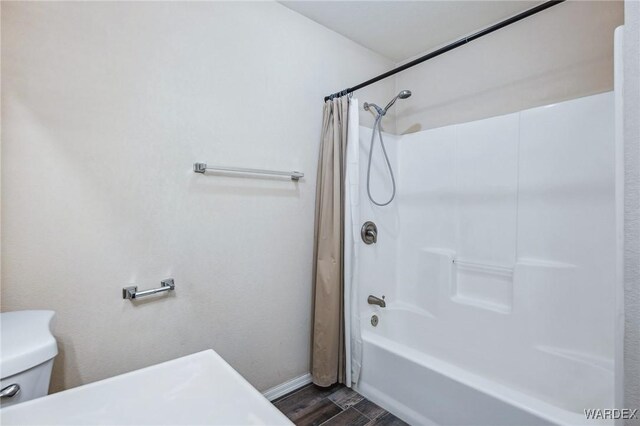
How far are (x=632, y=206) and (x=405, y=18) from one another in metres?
1.93

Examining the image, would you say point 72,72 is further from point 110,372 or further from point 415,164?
point 415,164

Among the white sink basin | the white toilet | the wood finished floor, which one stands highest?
the white toilet

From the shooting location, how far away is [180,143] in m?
1.55

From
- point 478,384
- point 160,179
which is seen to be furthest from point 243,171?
point 478,384

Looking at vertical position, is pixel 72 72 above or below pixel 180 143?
above

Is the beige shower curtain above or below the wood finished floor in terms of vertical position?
above

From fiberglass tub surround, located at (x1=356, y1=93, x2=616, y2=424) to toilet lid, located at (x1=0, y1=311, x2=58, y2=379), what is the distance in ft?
4.86

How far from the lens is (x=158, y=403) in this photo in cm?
85

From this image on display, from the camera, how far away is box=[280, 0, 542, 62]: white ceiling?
1924 millimetres

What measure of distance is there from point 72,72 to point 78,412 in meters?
1.25

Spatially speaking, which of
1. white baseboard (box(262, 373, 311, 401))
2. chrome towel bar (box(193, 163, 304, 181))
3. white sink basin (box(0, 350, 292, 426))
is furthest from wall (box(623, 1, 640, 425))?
white baseboard (box(262, 373, 311, 401))

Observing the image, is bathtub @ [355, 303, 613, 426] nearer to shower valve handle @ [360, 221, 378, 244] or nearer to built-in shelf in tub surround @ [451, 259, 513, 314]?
built-in shelf in tub surround @ [451, 259, 513, 314]

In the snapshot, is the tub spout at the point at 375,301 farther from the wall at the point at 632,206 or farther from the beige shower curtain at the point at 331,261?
the wall at the point at 632,206

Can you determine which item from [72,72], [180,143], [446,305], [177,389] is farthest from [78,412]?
[446,305]
